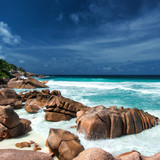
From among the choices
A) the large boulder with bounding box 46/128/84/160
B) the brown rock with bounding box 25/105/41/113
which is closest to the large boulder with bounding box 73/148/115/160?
the large boulder with bounding box 46/128/84/160

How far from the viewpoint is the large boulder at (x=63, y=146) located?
4246 mm

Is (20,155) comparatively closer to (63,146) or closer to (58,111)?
(63,146)

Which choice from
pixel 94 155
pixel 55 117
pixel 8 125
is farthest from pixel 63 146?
pixel 55 117

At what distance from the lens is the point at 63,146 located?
4352mm

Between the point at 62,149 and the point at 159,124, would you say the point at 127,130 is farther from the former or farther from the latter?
the point at 62,149

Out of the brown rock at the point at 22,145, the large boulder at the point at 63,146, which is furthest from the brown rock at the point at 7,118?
the large boulder at the point at 63,146

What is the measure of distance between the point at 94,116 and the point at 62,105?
3571 millimetres

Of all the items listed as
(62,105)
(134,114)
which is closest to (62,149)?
(134,114)

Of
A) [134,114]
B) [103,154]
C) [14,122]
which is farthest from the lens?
[134,114]

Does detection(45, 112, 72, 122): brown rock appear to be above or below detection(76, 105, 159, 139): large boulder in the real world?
below

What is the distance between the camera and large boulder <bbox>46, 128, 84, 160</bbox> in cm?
425

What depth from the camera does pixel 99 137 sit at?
5.68m

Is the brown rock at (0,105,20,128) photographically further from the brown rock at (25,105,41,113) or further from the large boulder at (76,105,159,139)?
the brown rock at (25,105,41,113)

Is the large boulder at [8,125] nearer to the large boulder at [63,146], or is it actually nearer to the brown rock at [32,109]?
the large boulder at [63,146]
